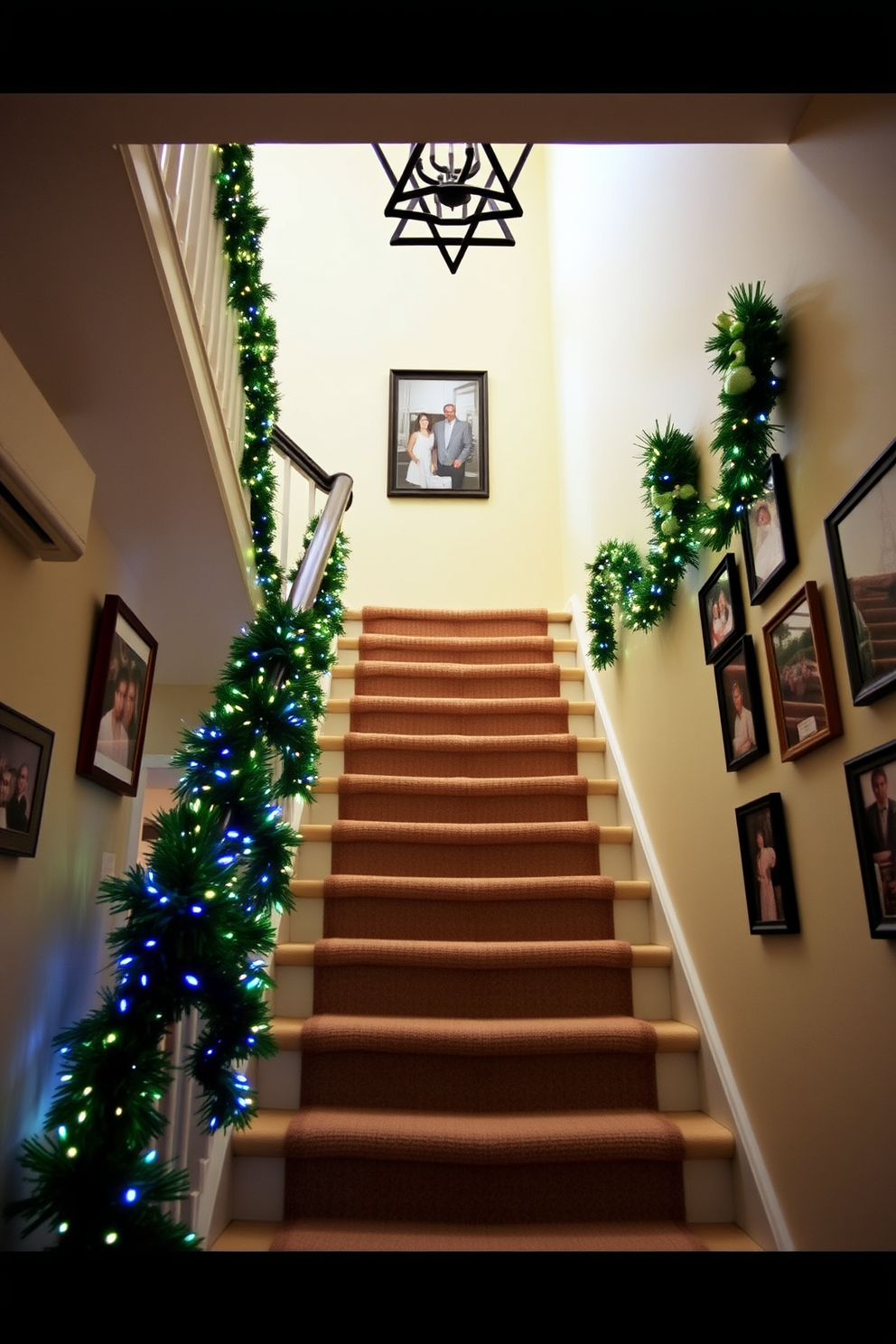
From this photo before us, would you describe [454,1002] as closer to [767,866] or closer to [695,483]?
[767,866]

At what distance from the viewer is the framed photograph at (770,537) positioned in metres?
1.80

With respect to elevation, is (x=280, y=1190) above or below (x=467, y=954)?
below

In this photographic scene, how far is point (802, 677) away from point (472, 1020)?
130 centimetres

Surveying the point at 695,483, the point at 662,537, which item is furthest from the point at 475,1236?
the point at 695,483

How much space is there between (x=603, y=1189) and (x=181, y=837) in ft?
4.11

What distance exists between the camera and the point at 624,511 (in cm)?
353

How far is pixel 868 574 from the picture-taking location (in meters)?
1.46

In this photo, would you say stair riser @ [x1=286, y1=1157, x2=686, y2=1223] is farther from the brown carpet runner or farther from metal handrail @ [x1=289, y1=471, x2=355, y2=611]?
metal handrail @ [x1=289, y1=471, x2=355, y2=611]

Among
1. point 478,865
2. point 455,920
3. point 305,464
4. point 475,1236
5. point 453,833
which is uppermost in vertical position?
point 305,464

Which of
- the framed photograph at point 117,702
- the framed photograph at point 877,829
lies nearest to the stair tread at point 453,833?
the framed photograph at point 117,702

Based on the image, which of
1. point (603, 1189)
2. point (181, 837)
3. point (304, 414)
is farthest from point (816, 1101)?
point (304, 414)
